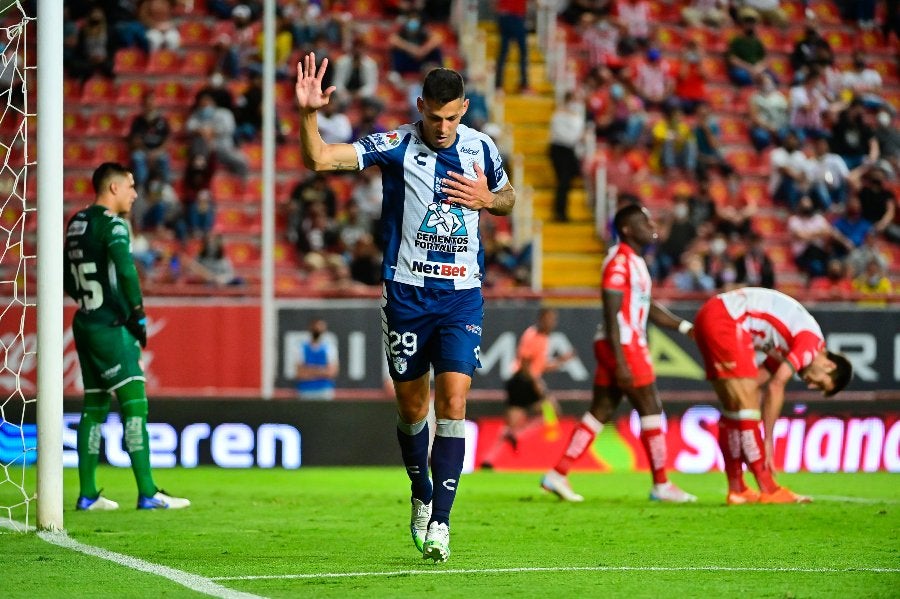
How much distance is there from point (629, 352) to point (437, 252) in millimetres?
4469

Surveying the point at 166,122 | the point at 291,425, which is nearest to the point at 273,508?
the point at 291,425

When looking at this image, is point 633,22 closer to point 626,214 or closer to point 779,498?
point 626,214

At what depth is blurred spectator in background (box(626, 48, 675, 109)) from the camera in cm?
2383

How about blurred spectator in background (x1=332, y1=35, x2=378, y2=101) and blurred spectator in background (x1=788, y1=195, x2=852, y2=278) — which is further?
blurred spectator in background (x1=332, y1=35, x2=378, y2=101)

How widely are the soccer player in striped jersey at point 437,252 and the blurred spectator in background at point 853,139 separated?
17.1 metres

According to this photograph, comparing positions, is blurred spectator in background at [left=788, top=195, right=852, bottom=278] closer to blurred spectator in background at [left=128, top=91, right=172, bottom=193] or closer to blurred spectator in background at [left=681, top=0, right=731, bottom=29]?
blurred spectator in background at [left=681, top=0, right=731, bottom=29]

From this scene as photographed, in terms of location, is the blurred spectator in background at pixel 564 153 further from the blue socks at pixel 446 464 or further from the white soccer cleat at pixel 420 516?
the blue socks at pixel 446 464

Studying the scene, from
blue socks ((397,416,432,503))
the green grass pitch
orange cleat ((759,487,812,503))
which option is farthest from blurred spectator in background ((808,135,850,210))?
blue socks ((397,416,432,503))

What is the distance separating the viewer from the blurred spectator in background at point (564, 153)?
22.2 metres

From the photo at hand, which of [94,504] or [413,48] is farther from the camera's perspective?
[413,48]

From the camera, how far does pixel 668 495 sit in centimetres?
1145

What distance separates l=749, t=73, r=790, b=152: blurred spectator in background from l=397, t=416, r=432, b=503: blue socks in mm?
16954

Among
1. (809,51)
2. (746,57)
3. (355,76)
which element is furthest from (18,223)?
(809,51)

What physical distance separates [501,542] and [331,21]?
16.0m
